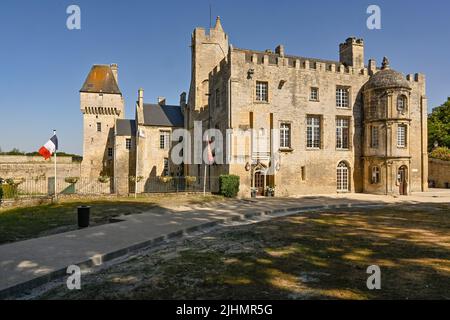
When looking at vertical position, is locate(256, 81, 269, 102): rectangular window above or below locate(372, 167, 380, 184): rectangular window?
above

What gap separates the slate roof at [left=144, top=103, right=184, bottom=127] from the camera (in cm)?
3953

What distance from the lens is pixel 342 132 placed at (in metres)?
25.5

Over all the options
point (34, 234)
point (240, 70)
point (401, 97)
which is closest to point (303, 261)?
point (34, 234)

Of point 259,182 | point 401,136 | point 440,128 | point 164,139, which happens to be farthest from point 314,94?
point 440,128

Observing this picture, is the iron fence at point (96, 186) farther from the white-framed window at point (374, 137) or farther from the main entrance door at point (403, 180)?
the main entrance door at point (403, 180)

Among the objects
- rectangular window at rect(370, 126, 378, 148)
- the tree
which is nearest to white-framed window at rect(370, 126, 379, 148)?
rectangular window at rect(370, 126, 378, 148)

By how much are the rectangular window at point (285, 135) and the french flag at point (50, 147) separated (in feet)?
53.3

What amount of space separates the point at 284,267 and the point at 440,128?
4730cm

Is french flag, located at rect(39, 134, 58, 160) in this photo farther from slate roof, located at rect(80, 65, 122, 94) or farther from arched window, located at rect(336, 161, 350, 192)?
slate roof, located at rect(80, 65, 122, 94)

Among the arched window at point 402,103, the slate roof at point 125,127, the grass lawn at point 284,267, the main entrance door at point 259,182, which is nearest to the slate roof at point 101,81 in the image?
the slate roof at point 125,127

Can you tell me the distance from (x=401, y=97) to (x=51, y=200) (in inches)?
1091

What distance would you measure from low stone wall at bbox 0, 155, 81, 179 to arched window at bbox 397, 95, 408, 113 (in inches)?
1632

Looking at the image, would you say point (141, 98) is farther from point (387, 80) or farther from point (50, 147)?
point (387, 80)
